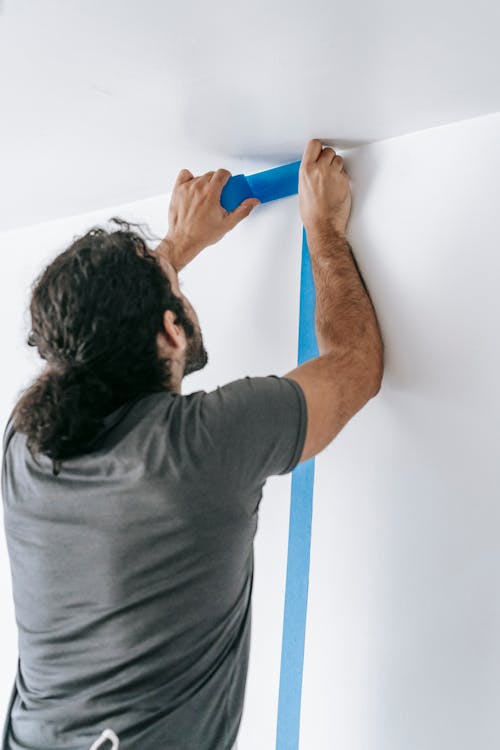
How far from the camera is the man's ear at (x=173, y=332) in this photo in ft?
4.41

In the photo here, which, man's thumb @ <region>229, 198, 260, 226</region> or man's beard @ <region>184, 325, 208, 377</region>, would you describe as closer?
man's beard @ <region>184, 325, 208, 377</region>

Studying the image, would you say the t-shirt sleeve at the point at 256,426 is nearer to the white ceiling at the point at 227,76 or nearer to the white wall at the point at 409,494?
the white wall at the point at 409,494

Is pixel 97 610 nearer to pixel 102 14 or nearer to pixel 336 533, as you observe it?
pixel 336 533

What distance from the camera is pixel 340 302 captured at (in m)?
1.44

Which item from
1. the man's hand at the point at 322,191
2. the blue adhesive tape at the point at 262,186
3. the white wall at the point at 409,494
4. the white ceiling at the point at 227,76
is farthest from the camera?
the blue adhesive tape at the point at 262,186

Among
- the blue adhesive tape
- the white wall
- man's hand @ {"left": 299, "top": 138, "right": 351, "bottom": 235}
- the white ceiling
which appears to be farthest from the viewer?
the blue adhesive tape

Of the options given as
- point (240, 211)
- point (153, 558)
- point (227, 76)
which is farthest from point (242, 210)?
point (153, 558)

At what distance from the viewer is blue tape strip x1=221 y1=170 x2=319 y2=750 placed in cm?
153

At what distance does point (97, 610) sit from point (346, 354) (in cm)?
60

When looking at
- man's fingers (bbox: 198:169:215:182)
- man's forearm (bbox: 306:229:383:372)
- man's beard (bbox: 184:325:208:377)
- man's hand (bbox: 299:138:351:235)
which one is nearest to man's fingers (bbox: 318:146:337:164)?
man's hand (bbox: 299:138:351:235)

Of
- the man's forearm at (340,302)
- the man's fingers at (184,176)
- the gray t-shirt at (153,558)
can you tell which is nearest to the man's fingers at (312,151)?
the man's forearm at (340,302)

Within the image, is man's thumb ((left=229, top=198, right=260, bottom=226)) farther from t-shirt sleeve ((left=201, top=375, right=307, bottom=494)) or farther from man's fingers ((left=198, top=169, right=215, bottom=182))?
t-shirt sleeve ((left=201, top=375, right=307, bottom=494))

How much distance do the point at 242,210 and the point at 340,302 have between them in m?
0.36

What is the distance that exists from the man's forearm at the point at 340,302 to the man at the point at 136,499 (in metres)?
0.01
